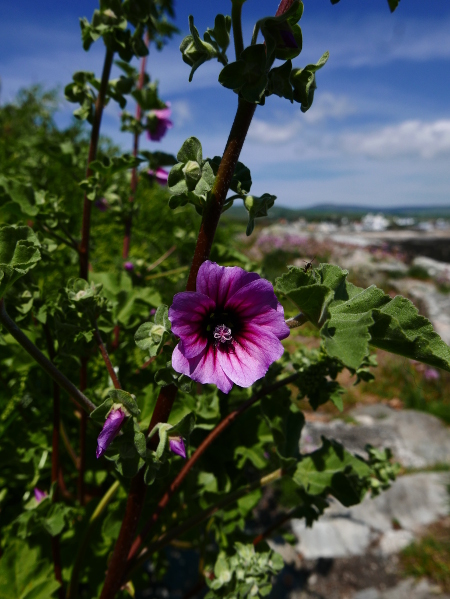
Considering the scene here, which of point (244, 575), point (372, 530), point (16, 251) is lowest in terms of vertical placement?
point (372, 530)

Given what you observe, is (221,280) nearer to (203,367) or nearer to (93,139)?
(203,367)

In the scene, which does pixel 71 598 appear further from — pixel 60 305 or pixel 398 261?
pixel 398 261

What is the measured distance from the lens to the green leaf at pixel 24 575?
1198 mm

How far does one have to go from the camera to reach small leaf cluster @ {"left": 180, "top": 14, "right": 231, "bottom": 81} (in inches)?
32.7

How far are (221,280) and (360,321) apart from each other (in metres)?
0.28

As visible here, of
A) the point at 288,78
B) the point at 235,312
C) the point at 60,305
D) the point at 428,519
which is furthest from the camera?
the point at 428,519

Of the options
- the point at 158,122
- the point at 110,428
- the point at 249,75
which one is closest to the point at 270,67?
the point at 249,75

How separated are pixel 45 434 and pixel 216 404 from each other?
666mm

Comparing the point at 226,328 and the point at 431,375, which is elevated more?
the point at 226,328

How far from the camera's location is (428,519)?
3.88m

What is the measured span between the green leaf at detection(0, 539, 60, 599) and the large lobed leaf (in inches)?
40.8

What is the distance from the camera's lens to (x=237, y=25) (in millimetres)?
815

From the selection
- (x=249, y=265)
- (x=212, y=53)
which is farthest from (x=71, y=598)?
(x=212, y=53)

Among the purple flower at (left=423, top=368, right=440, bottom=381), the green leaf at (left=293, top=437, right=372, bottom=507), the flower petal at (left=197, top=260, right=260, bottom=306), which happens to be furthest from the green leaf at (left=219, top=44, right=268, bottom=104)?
the purple flower at (left=423, top=368, right=440, bottom=381)
